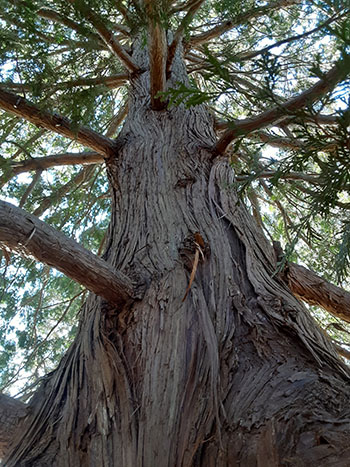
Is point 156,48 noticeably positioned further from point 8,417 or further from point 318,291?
point 8,417

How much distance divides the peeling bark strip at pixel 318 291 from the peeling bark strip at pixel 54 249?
121 centimetres

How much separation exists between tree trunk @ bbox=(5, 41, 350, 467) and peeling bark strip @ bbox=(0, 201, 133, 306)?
214 millimetres

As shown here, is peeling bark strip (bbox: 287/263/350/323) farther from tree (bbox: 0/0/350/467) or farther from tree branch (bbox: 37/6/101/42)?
tree branch (bbox: 37/6/101/42)

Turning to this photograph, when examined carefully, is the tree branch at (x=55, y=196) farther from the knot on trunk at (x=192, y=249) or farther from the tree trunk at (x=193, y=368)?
the knot on trunk at (x=192, y=249)

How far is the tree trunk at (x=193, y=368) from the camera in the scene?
1.26 m

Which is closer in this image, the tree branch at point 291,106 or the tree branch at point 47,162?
the tree branch at point 291,106

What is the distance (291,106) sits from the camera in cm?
196

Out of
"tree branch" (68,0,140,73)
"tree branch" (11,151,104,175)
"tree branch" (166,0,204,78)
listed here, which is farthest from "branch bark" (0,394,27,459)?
"tree branch" (166,0,204,78)

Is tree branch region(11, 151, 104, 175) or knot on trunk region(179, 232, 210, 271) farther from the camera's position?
tree branch region(11, 151, 104, 175)

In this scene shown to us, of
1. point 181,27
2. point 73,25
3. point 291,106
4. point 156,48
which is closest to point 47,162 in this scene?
point 73,25

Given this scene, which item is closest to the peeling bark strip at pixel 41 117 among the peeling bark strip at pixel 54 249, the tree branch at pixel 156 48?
the tree branch at pixel 156 48

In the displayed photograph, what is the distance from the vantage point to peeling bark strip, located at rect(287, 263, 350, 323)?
8.57 feet

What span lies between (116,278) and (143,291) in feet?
0.60

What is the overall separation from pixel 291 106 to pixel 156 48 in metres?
1.16
